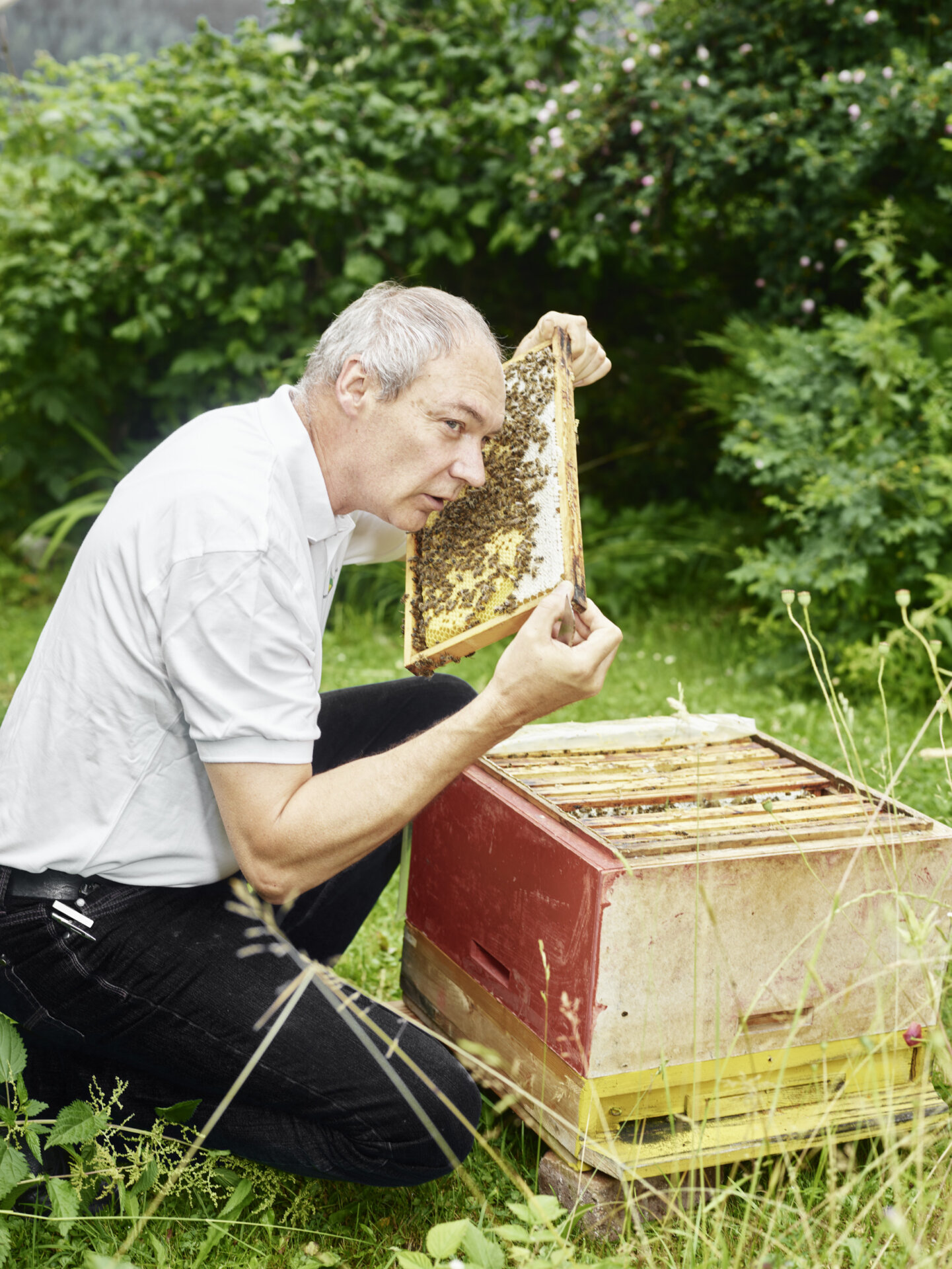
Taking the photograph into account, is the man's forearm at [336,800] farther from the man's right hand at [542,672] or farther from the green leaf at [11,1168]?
the green leaf at [11,1168]

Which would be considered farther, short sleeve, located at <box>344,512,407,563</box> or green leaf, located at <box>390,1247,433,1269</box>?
short sleeve, located at <box>344,512,407,563</box>

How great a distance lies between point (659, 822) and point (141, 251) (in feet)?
18.0

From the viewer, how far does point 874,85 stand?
16.0 ft

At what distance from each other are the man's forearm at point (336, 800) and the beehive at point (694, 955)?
9.5 inches

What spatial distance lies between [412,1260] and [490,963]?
66 centimetres

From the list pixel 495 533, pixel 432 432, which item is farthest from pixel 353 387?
pixel 495 533

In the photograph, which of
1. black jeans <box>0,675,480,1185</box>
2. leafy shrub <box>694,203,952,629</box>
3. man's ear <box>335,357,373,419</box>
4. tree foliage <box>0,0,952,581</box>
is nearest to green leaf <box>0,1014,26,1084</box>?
black jeans <box>0,675,480,1185</box>

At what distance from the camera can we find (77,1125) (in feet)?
6.09

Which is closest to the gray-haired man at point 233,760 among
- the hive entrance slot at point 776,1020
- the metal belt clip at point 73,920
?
the metal belt clip at point 73,920

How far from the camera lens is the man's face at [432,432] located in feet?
6.73

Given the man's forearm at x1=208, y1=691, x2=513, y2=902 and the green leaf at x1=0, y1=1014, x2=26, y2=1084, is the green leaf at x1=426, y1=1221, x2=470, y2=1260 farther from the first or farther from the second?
the green leaf at x1=0, y1=1014, x2=26, y2=1084

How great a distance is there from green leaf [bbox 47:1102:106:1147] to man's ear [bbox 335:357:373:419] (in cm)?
134

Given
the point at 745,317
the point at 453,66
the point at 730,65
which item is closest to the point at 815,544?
the point at 745,317

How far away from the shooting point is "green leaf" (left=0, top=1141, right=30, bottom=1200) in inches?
69.3
